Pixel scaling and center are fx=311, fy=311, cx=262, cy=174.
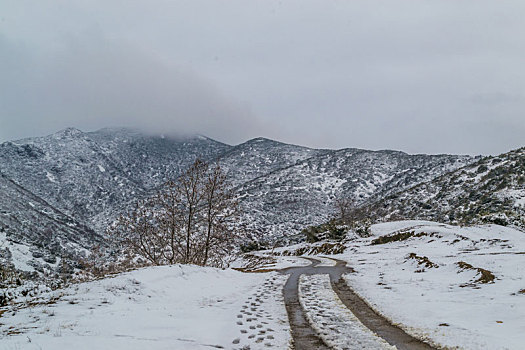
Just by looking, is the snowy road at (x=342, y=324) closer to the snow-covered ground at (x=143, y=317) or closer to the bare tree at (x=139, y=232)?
the snow-covered ground at (x=143, y=317)

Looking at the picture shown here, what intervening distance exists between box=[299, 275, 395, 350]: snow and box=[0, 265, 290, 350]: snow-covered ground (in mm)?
837

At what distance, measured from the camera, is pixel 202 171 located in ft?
71.8

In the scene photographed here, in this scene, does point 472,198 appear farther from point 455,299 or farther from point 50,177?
point 50,177

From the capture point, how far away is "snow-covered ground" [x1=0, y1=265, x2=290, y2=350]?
519 cm

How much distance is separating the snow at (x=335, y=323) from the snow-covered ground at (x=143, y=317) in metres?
0.84

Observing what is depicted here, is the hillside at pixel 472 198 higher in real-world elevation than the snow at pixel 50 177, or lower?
lower

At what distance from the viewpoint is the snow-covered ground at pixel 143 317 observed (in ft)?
17.0

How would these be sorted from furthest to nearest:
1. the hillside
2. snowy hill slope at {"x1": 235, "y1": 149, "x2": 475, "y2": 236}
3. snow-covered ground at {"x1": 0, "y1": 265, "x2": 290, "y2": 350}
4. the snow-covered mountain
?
snowy hill slope at {"x1": 235, "y1": 149, "x2": 475, "y2": 236} < the snow-covered mountain < the hillside < snow-covered ground at {"x1": 0, "y1": 265, "x2": 290, "y2": 350}

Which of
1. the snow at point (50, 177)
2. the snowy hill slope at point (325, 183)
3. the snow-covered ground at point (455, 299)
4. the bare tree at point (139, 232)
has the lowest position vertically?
the snow-covered ground at point (455, 299)

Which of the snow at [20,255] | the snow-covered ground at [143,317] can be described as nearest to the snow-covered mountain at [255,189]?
the snow at [20,255]

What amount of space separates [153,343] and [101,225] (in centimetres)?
15674

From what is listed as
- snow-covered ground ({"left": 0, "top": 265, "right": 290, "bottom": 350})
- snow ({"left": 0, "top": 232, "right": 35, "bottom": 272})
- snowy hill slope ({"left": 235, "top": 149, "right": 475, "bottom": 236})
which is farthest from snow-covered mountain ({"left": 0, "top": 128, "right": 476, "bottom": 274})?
snow-covered ground ({"left": 0, "top": 265, "right": 290, "bottom": 350})

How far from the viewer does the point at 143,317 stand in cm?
707

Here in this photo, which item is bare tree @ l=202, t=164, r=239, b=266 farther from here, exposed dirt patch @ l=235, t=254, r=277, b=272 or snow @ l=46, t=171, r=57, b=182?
snow @ l=46, t=171, r=57, b=182
